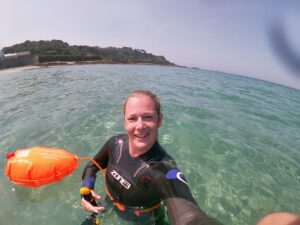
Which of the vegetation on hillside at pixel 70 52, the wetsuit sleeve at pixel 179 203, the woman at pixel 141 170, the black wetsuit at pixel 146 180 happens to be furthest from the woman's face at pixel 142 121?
the vegetation on hillside at pixel 70 52

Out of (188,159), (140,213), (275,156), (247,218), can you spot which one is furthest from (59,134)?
(275,156)

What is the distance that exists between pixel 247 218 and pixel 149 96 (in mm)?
2763

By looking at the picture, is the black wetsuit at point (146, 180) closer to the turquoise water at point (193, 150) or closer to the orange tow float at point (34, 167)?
the orange tow float at point (34, 167)

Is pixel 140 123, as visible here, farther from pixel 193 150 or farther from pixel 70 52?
pixel 70 52

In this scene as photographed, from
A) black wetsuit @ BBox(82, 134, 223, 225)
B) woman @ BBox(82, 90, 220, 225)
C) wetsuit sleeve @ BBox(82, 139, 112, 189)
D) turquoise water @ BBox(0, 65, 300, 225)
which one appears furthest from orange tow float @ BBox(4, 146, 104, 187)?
turquoise water @ BBox(0, 65, 300, 225)

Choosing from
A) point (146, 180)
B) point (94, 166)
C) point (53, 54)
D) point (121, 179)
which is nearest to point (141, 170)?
point (146, 180)

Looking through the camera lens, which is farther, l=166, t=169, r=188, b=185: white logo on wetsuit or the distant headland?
the distant headland

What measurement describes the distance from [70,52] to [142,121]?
6433 centimetres

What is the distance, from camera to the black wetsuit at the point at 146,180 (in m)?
1.66

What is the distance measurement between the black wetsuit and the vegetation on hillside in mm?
49255

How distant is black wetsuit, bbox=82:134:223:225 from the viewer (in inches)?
65.4

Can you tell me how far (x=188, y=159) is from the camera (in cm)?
545

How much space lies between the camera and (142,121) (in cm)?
221

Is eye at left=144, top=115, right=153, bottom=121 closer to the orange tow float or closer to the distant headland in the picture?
the orange tow float
